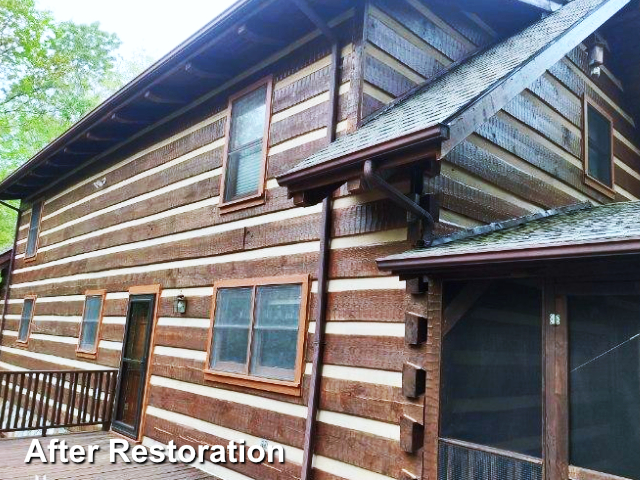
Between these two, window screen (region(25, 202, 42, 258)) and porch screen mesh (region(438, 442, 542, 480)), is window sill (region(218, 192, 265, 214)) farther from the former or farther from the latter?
window screen (region(25, 202, 42, 258))

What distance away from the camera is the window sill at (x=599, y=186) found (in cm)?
641

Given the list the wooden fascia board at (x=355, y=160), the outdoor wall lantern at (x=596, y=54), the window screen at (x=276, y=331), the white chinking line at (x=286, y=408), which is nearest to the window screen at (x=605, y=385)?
the wooden fascia board at (x=355, y=160)

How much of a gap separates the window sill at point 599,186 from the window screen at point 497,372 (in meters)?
4.08

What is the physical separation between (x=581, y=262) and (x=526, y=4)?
424 centimetres

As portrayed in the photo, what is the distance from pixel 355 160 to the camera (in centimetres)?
357

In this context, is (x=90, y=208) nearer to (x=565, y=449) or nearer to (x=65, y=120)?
(x=565, y=449)

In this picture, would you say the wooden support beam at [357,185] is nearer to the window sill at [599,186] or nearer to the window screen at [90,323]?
the window sill at [599,186]

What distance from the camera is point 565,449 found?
266 cm

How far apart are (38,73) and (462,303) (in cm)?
1733

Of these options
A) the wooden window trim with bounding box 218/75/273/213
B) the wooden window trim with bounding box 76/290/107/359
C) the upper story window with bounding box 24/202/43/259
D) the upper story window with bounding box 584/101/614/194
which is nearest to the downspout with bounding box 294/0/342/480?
the wooden window trim with bounding box 218/75/273/213

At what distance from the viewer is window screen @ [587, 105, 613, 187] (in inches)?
267

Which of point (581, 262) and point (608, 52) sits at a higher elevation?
point (608, 52)

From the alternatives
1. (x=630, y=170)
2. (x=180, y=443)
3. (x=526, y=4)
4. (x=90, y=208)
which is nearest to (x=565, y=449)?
(x=180, y=443)

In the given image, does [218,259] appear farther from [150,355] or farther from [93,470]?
[93,470]
